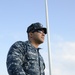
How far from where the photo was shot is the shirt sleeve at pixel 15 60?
432 cm

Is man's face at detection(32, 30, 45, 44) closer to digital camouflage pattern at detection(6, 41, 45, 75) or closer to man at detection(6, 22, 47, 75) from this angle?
man at detection(6, 22, 47, 75)

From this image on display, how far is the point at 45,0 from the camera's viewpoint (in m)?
7.03

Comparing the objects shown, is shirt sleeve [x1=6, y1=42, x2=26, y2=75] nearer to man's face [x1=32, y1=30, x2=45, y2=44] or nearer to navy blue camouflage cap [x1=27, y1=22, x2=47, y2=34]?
man's face [x1=32, y1=30, x2=45, y2=44]

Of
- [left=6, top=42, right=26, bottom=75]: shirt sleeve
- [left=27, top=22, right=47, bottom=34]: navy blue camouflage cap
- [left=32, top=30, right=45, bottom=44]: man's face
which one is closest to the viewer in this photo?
[left=6, top=42, right=26, bottom=75]: shirt sleeve

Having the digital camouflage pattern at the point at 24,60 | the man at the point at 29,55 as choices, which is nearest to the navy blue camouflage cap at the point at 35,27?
the man at the point at 29,55

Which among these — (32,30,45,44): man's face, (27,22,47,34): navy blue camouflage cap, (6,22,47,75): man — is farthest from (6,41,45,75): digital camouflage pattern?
(27,22,47,34): navy blue camouflage cap

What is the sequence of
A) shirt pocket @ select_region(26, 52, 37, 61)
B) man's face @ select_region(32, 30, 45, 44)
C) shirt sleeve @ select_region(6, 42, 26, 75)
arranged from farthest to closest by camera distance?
man's face @ select_region(32, 30, 45, 44) → shirt pocket @ select_region(26, 52, 37, 61) → shirt sleeve @ select_region(6, 42, 26, 75)

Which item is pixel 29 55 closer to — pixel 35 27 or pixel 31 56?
pixel 31 56

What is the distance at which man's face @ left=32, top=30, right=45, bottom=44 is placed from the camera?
4770mm

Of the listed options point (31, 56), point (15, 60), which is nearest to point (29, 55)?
point (31, 56)

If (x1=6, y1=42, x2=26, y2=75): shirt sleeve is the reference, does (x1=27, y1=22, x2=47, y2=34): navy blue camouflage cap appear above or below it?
above

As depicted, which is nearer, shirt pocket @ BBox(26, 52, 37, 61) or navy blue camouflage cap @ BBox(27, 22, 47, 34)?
shirt pocket @ BBox(26, 52, 37, 61)

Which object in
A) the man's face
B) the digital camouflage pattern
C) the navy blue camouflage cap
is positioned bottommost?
the digital camouflage pattern

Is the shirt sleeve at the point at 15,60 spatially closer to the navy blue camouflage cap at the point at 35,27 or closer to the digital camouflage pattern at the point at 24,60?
the digital camouflage pattern at the point at 24,60
